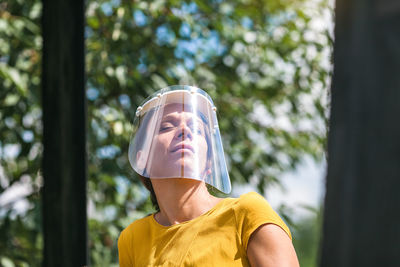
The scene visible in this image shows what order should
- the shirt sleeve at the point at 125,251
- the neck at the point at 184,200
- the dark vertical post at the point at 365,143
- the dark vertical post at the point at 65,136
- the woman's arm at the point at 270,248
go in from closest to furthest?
the dark vertical post at the point at 365,143 < the woman's arm at the point at 270,248 < the neck at the point at 184,200 < the shirt sleeve at the point at 125,251 < the dark vertical post at the point at 65,136

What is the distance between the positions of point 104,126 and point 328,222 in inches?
86.4

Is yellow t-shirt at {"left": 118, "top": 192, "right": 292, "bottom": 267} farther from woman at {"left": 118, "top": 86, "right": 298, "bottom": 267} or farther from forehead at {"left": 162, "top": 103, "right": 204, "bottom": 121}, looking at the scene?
forehead at {"left": 162, "top": 103, "right": 204, "bottom": 121}

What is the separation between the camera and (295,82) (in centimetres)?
332

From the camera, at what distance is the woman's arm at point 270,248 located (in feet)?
3.31

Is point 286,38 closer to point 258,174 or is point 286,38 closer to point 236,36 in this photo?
point 236,36


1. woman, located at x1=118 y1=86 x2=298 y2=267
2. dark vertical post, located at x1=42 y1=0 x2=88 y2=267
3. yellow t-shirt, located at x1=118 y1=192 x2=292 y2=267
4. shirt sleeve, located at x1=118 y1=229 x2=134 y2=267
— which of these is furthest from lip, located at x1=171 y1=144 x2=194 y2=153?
dark vertical post, located at x1=42 y1=0 x2=88 y2=267

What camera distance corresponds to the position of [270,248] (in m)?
1.02

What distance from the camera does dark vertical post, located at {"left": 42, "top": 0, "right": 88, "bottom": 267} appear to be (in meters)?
1.72

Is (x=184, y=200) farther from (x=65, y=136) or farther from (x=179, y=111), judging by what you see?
(x=65, y=136)

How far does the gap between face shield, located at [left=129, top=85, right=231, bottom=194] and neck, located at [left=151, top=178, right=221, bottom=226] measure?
0.02m

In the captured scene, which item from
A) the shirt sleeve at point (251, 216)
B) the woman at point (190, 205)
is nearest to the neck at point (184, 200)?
the woman at point (190, 205)

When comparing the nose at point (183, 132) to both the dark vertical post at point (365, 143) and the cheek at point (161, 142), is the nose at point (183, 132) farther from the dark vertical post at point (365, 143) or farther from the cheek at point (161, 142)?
the dark vertical post at point (365, 143)

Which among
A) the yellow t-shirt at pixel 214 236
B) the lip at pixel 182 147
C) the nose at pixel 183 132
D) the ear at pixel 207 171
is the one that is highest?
the nose at pixel 183 132

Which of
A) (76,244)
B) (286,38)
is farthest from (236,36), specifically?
(76,244)
